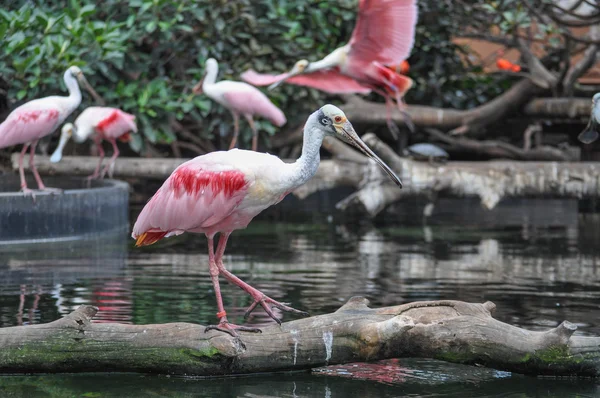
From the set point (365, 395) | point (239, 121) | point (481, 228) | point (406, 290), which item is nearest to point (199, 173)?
point (365, 395)

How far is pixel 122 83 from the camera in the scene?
13.9 m

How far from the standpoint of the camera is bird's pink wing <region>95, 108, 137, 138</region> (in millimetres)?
12344

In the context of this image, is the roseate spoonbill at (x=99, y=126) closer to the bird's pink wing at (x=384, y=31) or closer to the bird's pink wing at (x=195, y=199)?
the bird's pink wing at (x=384, y=31)

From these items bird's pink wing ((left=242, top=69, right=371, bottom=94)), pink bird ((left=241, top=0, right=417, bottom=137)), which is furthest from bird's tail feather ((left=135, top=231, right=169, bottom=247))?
bird's pink wing ((left=242, top=69, right=371, bottom=94))

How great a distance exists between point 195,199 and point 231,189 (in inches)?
10.6

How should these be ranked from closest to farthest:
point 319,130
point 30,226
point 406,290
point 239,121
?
point 319,130 < point 406,290 < point 30,226 < point 239,121

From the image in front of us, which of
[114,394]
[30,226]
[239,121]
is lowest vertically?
[114,394]

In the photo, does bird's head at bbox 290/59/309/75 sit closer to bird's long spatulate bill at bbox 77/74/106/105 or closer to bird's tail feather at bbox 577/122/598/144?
bird's long spatulate bill at bbox 77/74/106/105

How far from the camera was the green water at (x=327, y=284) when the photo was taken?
5.21 metres

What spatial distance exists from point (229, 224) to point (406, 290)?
253 centimetres

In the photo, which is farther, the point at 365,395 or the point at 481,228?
the point at 481,228

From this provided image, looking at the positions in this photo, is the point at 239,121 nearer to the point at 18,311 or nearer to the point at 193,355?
the point at 18,311

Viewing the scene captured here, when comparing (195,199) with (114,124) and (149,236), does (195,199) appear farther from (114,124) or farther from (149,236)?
(114,124)

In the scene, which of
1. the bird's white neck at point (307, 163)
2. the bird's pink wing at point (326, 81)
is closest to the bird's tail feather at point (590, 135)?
the bird's white neck at point (307, 163)
